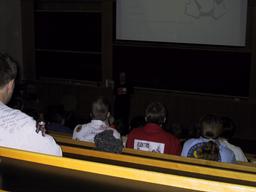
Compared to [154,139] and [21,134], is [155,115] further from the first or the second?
[21,134]

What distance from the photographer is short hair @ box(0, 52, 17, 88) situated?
184cm

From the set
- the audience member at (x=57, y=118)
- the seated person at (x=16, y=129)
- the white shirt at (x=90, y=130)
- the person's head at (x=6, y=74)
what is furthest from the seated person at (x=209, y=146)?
the audience member at (x=57, y=118)

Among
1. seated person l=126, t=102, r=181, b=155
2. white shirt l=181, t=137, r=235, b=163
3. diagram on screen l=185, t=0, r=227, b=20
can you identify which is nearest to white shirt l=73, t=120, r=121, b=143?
seated person l=126, t=102, r=181, b=155

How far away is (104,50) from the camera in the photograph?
8453 mm

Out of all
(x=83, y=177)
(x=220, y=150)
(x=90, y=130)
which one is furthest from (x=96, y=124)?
(x=83, y=177)

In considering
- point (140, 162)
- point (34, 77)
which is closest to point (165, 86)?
point (34, 77)

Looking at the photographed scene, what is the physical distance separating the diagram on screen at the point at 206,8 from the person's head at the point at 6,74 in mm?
6068

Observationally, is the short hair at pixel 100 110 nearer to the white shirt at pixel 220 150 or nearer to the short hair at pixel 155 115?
the short hair at pixel 155 115

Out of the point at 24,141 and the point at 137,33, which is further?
the point at 137,33

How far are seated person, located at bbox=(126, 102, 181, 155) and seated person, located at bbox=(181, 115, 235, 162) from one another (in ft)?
0.51

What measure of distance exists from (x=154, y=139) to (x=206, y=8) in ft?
15.9

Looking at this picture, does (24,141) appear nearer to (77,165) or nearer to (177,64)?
(77,165)

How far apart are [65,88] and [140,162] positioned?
279 inches

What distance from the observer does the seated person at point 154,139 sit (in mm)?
3229
